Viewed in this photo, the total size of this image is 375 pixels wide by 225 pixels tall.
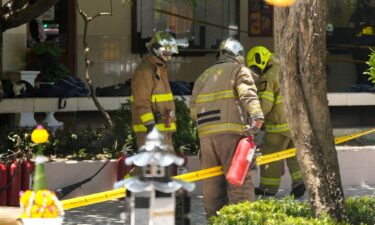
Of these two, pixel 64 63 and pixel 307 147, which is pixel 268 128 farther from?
pixel 64 63

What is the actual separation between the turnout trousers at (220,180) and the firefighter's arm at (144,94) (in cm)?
76

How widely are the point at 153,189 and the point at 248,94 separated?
11.5 feet

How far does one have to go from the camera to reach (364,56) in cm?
1630

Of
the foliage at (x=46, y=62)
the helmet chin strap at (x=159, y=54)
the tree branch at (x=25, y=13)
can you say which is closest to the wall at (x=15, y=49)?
the foliage at (x=46, y=62)

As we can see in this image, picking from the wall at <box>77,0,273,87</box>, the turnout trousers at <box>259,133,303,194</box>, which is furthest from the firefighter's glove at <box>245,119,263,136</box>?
the wall at <box>77,0,273,87</box>

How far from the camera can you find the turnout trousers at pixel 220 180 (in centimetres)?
758

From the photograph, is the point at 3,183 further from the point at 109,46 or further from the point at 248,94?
the point at 109,46

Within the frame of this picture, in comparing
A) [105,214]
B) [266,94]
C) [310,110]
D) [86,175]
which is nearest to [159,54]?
[266,94]

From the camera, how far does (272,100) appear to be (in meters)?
9.49

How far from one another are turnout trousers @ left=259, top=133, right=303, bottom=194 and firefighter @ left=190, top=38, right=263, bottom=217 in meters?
1.99

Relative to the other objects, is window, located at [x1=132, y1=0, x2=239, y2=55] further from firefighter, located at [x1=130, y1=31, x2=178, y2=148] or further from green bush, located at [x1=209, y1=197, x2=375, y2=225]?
green bush, located at [x1=209, y1=197, x2=375, y2=225]

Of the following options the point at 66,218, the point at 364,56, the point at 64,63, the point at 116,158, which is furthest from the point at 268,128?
the point at 364,56

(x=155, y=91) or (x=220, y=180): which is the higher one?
(x=155, y=91)

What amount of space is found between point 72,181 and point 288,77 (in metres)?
3.94
